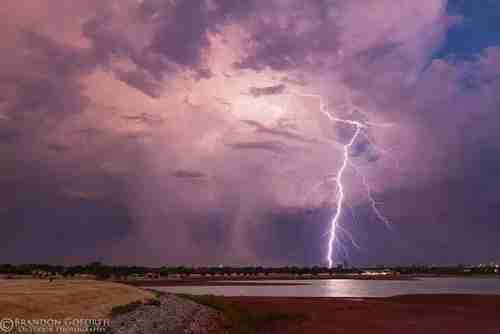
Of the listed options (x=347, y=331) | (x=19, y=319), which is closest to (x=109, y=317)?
(x=19, y=319)

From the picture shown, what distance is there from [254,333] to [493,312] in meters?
28.6

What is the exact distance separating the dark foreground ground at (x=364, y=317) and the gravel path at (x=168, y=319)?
6.96 feet

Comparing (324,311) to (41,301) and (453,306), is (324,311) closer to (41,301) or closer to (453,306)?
(453,306)

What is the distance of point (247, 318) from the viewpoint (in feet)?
140

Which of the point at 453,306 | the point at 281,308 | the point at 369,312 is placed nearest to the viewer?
the point at 369,312

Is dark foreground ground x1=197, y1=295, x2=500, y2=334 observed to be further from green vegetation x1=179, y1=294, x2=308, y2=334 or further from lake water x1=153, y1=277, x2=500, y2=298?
lake water x1=153, y1=277, x2=500, y2=298

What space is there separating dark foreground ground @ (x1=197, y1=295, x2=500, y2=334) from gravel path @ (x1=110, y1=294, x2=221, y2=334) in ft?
6.96

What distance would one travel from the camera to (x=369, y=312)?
48.3 metres

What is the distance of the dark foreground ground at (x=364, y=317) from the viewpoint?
37.5 m

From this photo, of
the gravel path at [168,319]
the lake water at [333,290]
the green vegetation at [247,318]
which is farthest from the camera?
the lake water at [333,290]

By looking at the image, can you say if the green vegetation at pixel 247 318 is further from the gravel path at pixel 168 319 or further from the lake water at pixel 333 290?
the lake water at pixel 333 290

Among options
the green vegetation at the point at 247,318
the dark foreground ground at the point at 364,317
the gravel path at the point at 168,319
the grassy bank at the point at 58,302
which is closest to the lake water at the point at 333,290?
the dark foreground ground at the point at 364,317

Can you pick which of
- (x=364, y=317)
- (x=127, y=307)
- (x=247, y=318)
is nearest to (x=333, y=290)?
(x=364, y=317)

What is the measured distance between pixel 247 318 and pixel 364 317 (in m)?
11.0
